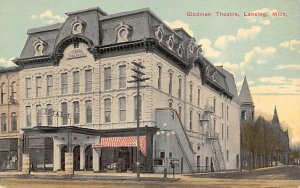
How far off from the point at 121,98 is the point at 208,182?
1.80 metres

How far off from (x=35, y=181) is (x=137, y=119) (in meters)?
1.80

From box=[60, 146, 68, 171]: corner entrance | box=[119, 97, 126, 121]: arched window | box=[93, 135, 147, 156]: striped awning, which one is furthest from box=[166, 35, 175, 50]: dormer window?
box=[60, 146, 68, 171]: corner entrance

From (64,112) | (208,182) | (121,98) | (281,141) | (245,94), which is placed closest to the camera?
(208,182)

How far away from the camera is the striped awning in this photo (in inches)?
373

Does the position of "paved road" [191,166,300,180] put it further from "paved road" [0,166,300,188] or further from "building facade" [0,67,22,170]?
"building facade" [0,67,22,170]

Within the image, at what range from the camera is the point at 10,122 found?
1006 cm

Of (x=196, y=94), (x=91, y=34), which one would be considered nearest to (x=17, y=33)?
(x=91, y=34)

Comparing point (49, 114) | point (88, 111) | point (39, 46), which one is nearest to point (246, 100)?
point (88, 111)

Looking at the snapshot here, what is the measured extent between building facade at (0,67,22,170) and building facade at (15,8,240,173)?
12 centimetres

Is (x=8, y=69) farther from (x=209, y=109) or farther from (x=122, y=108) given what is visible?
(x=209, y=109)

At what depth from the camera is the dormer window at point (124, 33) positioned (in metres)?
9.50

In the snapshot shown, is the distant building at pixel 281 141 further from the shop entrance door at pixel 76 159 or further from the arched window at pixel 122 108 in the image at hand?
the shop entrance door at pixel 76 159

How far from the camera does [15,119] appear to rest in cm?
1005

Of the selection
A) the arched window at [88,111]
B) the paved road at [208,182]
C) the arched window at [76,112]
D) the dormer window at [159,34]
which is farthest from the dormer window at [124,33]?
the paved road at [208,182]
